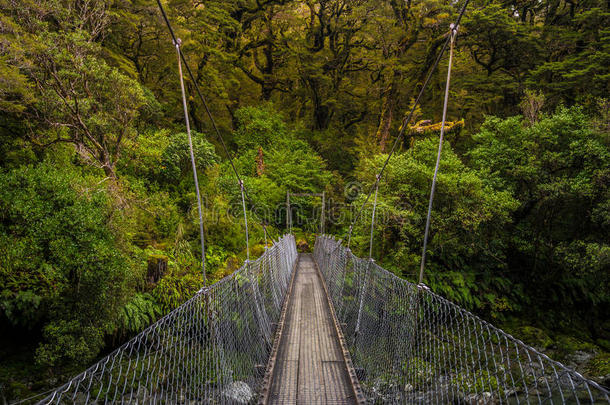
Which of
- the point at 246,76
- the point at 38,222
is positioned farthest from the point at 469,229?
the point at 246,76

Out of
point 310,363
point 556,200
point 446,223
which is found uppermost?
point 556,200

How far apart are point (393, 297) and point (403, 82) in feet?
44.6

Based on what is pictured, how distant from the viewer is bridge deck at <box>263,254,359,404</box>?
239cm

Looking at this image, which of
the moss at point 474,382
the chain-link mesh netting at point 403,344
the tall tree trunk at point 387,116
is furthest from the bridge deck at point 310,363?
the tall tree trunk at point 387,116

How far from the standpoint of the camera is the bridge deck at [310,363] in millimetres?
2389

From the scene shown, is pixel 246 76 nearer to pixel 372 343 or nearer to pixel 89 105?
pixel 89 105

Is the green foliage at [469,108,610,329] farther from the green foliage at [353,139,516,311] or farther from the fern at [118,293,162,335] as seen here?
the fern at [118,293,162,335]

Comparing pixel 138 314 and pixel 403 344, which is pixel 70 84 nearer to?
pixel 138 314

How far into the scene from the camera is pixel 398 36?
13.4m

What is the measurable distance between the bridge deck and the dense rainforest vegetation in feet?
8.84

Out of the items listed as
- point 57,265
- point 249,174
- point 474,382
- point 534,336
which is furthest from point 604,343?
point 249,174

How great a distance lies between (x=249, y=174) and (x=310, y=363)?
39.0 ft

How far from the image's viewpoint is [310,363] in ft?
9.45

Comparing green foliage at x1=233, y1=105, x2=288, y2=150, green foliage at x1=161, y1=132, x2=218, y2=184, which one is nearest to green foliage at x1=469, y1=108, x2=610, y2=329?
green foliage at x1=161, y1=132, x2=218, y2=184
